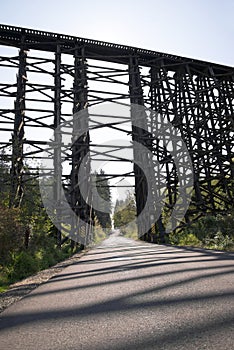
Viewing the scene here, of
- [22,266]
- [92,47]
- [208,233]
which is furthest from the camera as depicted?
[92,47]

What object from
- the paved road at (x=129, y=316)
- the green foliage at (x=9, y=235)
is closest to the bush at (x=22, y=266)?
the green foliage at (x=9, y=235)

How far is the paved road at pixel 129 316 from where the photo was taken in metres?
1.57

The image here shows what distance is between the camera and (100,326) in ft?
6.20

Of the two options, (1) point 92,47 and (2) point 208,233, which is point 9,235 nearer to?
(2) point 208,233

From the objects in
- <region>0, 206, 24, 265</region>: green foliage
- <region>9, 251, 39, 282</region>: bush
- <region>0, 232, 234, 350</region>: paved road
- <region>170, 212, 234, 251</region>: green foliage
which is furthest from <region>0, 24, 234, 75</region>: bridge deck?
<region>0, 232, 234, 350</region>: paved road

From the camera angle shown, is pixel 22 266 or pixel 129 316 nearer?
pixel 129 316

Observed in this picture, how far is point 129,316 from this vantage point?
2.04 meters

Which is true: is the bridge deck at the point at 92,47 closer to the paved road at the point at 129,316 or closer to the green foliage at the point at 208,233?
the green foliage at the point at 208,233

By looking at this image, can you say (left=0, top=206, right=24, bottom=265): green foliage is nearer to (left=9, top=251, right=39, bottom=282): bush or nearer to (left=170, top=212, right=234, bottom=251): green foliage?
(left=9, top=251, right=39, bottom=282): bush

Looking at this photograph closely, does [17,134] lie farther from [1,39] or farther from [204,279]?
[204,279]

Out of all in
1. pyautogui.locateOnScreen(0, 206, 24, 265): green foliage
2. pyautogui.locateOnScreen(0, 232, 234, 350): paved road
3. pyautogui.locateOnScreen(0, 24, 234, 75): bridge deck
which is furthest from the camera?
pyautogui.locateOnScreen(0, 24, 234, 75): bridge deck

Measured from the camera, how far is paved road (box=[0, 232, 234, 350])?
1.57 metres

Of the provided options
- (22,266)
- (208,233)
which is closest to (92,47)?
(208,233)

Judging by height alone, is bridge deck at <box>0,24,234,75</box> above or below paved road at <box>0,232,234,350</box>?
above
